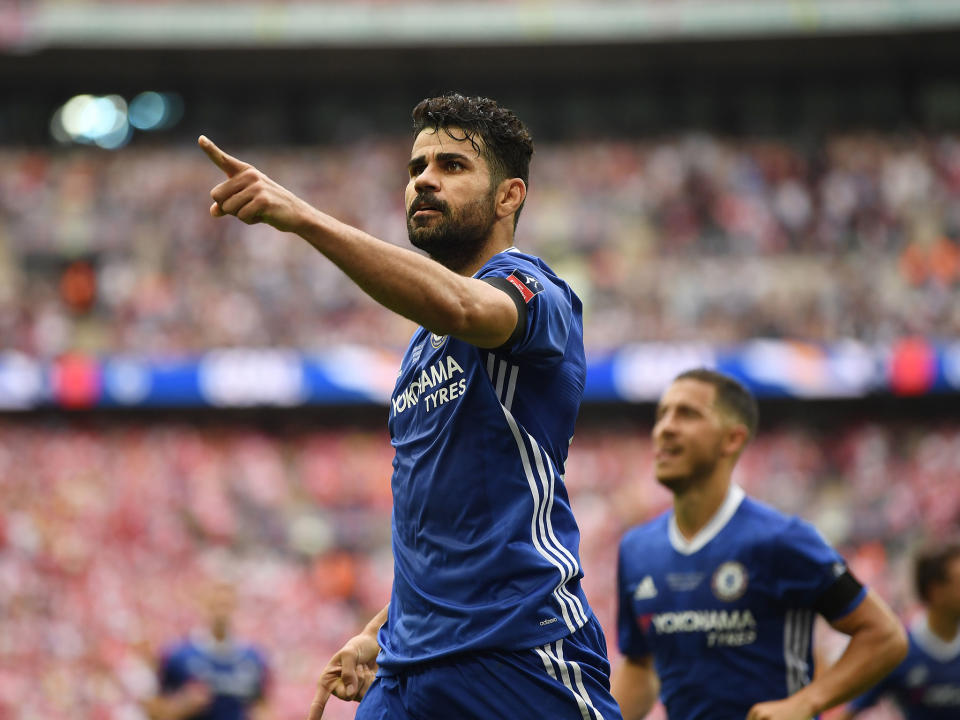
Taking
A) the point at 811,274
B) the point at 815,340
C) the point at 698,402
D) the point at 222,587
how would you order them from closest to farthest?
the point at 698,402, the point at 222,587, the point at 815,340, the point at 811,274

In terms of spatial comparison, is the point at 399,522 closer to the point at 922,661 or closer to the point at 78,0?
the point at 922,661

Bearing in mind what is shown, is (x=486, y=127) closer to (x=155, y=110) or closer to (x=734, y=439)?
(x=734, y=439)

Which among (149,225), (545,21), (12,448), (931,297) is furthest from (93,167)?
(931,297)

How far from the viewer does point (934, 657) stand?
19.6 feet

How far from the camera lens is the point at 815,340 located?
17.8 metres

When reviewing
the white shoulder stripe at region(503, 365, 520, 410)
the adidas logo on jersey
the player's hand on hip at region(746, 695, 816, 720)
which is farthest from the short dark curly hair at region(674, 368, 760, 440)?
the white shoulder stripe at region(503, 365, 520, 410)

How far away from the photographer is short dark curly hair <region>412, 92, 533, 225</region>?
3.16 m

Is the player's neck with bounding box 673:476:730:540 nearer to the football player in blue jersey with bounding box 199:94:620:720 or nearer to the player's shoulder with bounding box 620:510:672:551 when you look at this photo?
the player's shoulder with bounding box 620:510:672:551

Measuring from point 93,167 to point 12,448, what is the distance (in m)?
6.60

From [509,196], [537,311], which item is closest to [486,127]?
[509,196]

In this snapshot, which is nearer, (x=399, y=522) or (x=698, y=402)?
(x=399, y=522)

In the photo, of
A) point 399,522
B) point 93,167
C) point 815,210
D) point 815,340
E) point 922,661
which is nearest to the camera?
point 399,522

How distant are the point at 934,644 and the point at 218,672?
464cm

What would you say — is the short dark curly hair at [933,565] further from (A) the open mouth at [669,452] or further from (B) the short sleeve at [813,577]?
(A) the open mouth at [669,452]
